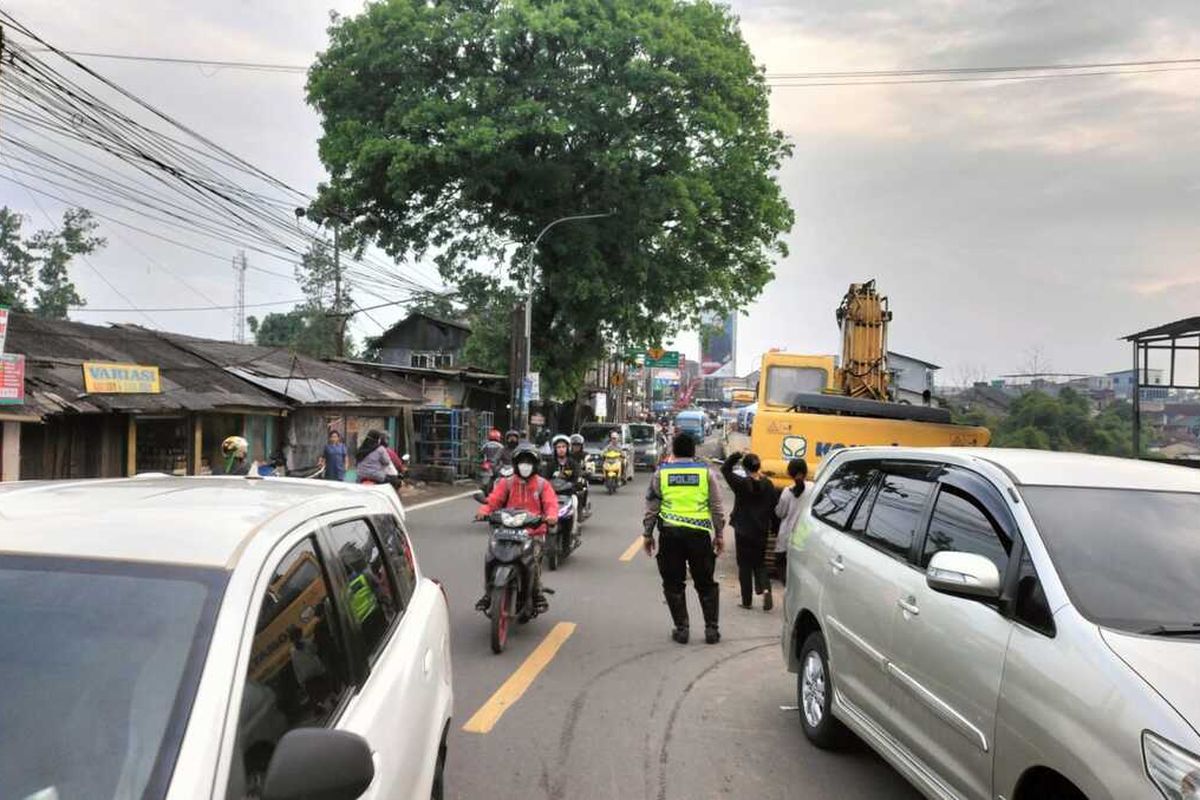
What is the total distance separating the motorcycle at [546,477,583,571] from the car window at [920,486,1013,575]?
7190 mm

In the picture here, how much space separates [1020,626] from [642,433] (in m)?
32.7

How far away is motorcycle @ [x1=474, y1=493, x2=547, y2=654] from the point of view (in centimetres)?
710

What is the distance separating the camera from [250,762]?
188cm

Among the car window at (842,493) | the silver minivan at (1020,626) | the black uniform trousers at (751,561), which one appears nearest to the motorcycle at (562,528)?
the black uniform trousers at (751,561)

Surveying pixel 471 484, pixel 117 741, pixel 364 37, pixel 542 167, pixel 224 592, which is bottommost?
pixel 471 484

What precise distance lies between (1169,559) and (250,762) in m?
3.16

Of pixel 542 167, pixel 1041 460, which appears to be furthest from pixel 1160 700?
pixel 542 167

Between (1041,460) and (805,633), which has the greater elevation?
(1041,460)

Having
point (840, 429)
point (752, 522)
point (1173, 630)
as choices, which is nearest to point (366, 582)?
point (1173, 630)

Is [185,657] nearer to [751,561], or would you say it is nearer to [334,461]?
[751,561]

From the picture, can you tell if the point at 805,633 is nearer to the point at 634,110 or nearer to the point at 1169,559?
the point at 1169,559

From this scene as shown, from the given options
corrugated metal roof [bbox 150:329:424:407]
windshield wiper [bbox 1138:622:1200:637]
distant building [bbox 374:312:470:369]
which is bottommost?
windshield wiper [bbox 1138:622:1200:637]

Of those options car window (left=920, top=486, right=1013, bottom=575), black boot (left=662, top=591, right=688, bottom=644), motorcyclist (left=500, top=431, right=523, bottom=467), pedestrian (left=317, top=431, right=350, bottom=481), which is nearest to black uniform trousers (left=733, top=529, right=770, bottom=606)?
black boot (left=662, top=591, right=688, bottom=644)

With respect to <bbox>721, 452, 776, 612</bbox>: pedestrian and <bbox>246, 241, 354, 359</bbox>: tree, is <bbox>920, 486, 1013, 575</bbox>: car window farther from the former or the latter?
<bbox>246, 241, 354, 359</bbox>: tree
